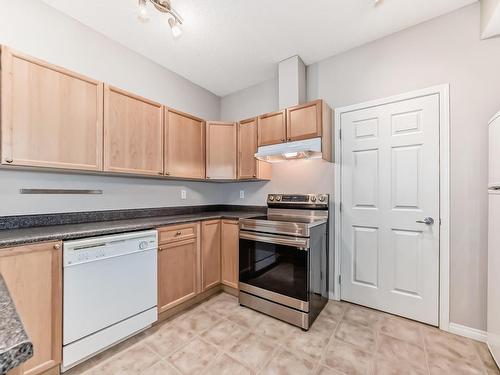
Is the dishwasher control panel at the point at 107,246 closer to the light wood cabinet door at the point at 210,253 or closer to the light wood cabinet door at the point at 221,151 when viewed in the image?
the light wood cabinet door at the point at 210,253

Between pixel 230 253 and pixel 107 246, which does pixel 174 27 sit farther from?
pixel 230 253

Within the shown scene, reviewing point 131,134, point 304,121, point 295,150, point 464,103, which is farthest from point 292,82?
point 131,134

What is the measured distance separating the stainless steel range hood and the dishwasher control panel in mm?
1433

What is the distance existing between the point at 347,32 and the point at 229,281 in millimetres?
2964

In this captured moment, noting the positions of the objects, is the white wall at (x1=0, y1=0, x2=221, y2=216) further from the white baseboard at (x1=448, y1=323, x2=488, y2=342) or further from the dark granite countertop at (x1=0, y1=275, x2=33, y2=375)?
the white baseboard at (x1=448, y1=323, x2=488, y2=342)

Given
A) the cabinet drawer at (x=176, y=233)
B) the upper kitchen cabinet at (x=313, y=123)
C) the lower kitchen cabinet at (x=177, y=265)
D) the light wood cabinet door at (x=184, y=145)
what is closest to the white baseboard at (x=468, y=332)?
the upper kitchen cabinet at (x=313, y=123)

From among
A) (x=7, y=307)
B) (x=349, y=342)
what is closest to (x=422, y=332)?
(x=349, y=342)

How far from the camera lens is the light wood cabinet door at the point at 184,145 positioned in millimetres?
2549

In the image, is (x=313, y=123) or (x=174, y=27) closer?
(x=174, y=27)

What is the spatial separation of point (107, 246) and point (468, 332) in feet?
9.85

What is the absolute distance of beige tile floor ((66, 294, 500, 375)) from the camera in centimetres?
158

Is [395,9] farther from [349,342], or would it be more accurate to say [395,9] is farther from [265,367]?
[265,367]

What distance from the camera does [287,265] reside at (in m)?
2.14

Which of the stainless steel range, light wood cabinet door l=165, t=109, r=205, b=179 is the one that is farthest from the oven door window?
light wood cabinet door l=165, t=109, r=205, b=179
